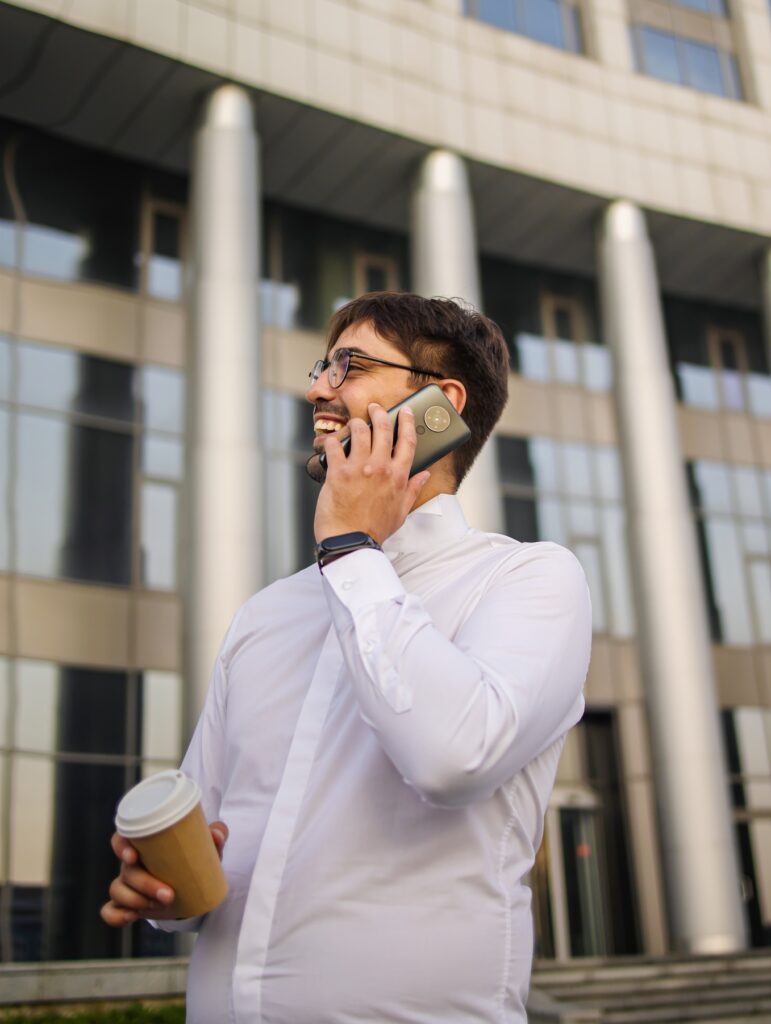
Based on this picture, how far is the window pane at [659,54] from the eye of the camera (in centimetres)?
2036

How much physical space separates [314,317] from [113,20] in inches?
213

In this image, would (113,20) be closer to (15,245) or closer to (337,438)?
(15,245)

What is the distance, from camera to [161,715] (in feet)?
48.5

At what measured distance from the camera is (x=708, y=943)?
15031 mm

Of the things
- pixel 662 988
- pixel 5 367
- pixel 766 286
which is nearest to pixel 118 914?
pixel 662 988

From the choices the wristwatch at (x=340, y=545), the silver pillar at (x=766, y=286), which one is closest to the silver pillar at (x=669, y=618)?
the silver pillar at (x=766, y=286)

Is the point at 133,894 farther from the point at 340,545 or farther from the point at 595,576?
the point at 595,576

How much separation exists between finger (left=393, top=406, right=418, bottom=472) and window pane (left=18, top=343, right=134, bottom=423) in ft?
47.0

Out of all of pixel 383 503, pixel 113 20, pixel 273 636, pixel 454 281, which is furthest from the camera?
pixel 454 281

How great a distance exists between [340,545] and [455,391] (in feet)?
2.09

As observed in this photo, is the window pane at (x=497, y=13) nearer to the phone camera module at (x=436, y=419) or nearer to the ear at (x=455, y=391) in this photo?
the ear at (x=455, y=391)

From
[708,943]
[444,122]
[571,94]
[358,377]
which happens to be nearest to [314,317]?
[444,122]

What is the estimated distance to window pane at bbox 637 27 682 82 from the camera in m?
20.4

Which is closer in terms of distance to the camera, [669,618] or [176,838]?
[176,838]
